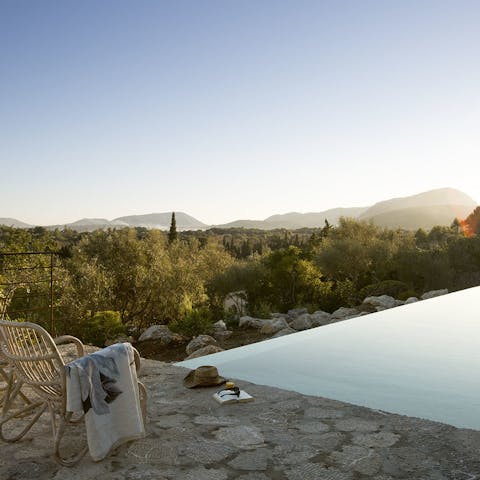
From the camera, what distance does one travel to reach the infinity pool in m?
4.05


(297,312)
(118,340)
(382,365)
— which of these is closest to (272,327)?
(118,340)

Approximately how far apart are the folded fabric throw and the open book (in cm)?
96

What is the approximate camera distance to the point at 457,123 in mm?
15570

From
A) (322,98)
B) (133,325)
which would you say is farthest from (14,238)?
(322,98)

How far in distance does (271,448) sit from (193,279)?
31.6ft

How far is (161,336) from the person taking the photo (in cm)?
962

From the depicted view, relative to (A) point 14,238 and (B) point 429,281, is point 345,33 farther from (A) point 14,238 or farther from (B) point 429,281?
(A) point 14,238

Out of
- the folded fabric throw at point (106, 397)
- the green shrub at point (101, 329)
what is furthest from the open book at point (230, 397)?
the green shrub at point (101, 329)

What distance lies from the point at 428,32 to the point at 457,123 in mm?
5049

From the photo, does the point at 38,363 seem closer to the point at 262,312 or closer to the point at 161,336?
the point at 161,336

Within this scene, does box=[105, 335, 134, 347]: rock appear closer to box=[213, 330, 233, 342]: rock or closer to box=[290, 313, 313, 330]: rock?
→ box=[213, 330, 233, 342]: rock

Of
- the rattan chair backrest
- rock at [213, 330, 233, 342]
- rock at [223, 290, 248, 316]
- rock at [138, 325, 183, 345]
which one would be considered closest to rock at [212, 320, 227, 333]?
rock at [213, 330, 233, 342]

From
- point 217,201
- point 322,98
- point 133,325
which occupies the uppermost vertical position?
point 322,98

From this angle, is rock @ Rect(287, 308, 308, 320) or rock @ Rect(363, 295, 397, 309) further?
rock @ Rect(287, 308, 308, 320)
